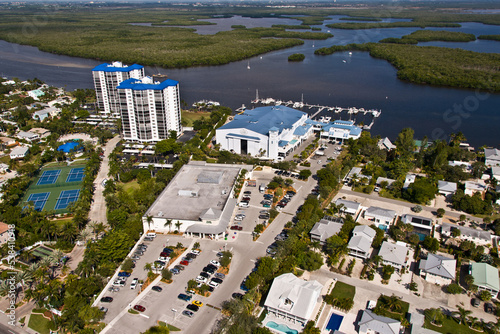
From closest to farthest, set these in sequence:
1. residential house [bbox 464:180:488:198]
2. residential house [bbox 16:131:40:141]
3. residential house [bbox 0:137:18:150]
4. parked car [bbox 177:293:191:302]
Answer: parked car [bbox 177:293:191:302]
residential house [bbox 464:180:488:198]
residential house [bbox 0:137:18:150]
residential house [bbox 16:131:40:141]

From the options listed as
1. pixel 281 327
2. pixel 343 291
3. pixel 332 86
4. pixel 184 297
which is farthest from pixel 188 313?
pixel 332 86

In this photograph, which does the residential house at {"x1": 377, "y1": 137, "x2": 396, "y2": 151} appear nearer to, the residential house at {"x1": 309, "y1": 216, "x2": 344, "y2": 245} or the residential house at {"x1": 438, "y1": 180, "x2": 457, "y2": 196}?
the residential house at {"x1": 438, "y1": 180, "x2": 457, "y2": 196}

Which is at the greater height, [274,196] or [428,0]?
[428,0]

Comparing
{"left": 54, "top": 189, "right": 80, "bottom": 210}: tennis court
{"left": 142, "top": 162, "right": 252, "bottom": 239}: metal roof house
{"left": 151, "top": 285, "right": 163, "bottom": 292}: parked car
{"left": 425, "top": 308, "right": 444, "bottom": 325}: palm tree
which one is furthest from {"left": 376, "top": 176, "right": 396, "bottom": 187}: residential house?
{"left": 54, "top": 189, "right": 80, "bottom": 210}: tennis court

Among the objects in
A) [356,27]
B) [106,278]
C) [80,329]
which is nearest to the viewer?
[80,329]

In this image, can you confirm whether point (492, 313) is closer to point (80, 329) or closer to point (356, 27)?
point (80, 329)

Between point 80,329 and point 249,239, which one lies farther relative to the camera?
point 249,239

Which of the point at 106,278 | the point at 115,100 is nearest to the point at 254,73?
the point at 115,100

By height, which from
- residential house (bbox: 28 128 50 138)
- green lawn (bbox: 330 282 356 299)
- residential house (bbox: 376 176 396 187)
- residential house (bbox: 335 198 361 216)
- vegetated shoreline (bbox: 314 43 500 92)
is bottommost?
green lawn (bbox: 330 282 356 299)
